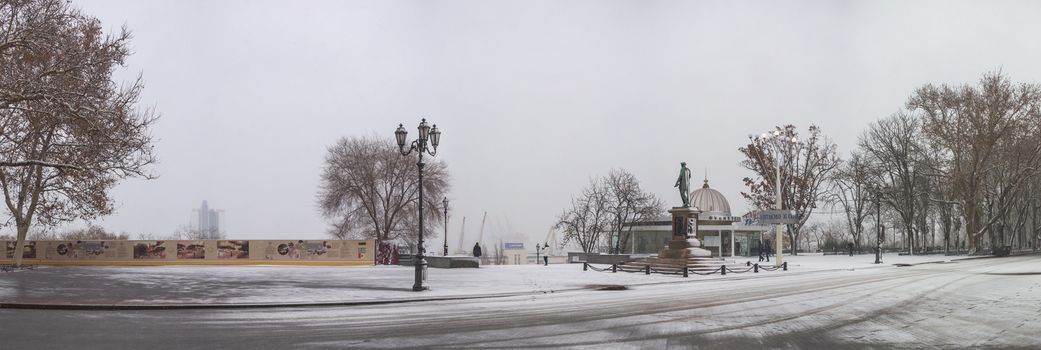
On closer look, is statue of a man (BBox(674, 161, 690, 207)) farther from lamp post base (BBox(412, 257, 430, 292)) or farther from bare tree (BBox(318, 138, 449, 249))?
bare tree (BBox(318, 138, 449, 249))

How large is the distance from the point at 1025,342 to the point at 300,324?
11928mm

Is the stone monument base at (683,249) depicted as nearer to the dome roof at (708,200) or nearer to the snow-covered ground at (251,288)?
the snow-covered ground at (251,288)

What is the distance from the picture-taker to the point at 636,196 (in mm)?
54438

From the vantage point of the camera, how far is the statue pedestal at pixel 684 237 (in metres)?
31.2

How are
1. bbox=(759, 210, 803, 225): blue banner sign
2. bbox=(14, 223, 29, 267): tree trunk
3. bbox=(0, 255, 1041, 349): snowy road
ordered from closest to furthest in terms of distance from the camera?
1. bbox=(0, 255, 1041, 349): snowy road
2. bbox=(14, 223, 29, 267): tree trunk
3. bbox=(759, 210, 803, 225): blue banner sign

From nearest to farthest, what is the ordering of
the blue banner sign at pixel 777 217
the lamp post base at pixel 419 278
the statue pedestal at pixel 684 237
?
the lamp post base at pixel 419 278 → the statue pedestal at pixel 684 237 → the blue banner sign at pixel 777 217

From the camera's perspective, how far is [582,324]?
12109 mm

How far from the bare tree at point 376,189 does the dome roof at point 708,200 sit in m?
25.7

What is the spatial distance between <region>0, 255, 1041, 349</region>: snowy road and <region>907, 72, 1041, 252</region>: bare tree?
4103cm

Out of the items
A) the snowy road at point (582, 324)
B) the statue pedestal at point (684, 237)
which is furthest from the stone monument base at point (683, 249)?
the snowy road at point (582, 324)

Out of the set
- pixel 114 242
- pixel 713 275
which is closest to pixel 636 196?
pixel 713 275

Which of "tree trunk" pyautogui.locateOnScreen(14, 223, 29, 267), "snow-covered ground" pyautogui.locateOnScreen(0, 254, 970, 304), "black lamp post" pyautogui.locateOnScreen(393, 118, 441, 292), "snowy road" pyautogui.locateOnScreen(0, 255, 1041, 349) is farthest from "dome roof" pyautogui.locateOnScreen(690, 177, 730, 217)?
"tree trunk" pyautogui.locateOnScreen(14, 223, 29, 267)

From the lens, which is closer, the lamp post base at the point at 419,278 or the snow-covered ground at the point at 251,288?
the snow-covered ground at the point at 251,288

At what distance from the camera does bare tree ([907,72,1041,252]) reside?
51.8 metres
